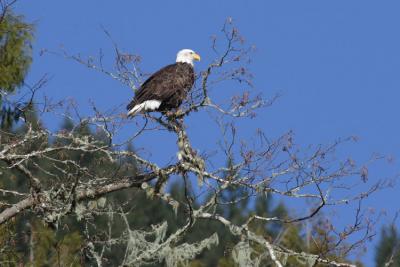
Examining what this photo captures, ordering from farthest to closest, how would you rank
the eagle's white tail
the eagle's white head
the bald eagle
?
the eagle's white head, the bald eagle, the eagle's white tail

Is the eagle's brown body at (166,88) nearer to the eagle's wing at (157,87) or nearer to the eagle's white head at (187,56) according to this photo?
the eagle's wing at (157,87)

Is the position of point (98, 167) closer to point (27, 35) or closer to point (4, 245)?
point (4, 245)

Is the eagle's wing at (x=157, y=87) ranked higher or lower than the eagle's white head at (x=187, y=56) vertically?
Answer: lower

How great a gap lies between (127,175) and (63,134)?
980mm

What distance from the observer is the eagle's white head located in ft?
48.6

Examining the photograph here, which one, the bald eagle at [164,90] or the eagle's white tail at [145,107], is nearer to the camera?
the eagle's white tail at [145,107]

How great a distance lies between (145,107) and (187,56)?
98.1 inches

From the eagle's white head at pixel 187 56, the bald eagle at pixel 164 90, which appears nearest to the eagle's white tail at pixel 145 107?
the bald eagle at pixel 164 90

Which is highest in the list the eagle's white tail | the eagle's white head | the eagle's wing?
the eagle's white head

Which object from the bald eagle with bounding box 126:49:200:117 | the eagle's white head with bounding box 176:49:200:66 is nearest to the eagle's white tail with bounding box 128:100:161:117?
the bald eagle with bounding box 126:49:200:117

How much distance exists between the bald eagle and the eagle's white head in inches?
14.7

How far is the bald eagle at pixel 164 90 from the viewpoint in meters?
12.5

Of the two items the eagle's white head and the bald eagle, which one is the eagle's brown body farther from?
the eagle's white head

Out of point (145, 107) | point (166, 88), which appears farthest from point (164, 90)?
point (145, 107)
